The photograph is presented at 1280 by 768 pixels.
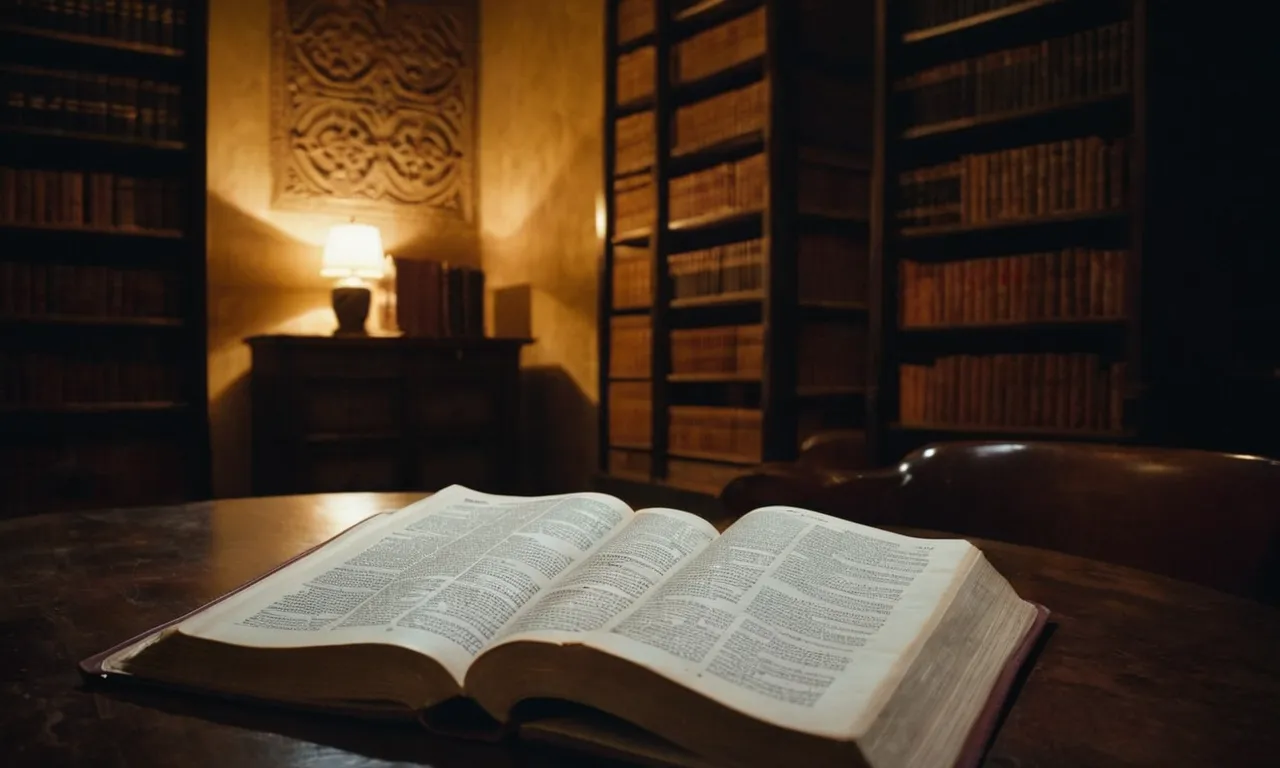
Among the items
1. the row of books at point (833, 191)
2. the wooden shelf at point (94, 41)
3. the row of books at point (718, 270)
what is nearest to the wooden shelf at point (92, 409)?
the wooden shelf at point (94, 41)

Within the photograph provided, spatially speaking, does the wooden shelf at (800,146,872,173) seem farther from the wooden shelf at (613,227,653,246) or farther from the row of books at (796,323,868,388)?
the wooden shelf at (613,227,653,246)

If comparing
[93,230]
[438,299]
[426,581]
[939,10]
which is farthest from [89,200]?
[426,581]

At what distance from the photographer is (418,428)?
400 centimetres

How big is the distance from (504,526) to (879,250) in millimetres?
2186

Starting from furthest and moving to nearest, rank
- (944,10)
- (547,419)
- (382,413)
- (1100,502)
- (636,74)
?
(547,419) → (382,413) → (636,74) → (944,10) → (1100,502)

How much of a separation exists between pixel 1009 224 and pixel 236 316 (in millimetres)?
→ 3447

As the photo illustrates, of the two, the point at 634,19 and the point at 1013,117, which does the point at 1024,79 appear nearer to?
the point at 1013,117

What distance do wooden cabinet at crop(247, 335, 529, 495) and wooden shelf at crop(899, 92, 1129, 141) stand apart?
7.04 feet

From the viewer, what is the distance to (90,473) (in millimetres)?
3281

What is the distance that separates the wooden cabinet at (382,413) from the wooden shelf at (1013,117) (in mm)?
2144

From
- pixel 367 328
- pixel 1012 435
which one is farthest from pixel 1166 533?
pixel 367 328

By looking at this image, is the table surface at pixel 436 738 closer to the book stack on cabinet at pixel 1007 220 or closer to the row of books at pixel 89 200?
the book stack on cabinet at pixel 1007 220

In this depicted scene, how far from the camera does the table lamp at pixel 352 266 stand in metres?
4.04

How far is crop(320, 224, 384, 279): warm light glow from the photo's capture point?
13.4ft
